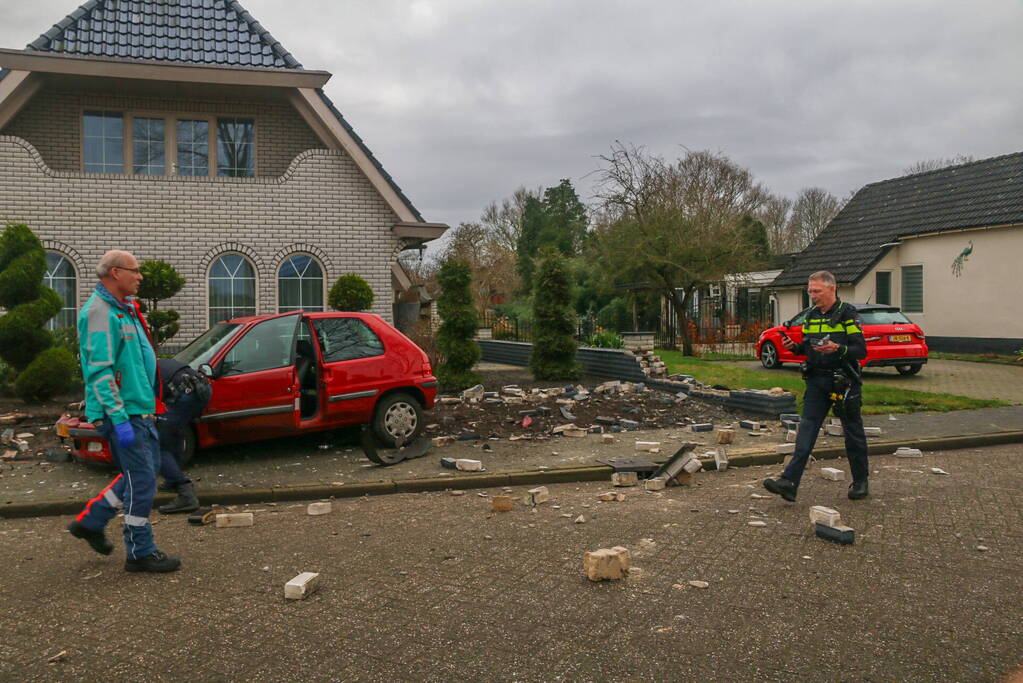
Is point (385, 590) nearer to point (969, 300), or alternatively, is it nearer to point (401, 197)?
point (401, 197)

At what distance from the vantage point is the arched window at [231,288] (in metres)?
15.5

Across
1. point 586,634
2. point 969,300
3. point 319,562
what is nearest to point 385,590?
point 319,562

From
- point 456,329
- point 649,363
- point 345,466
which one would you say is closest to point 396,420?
point 345,466

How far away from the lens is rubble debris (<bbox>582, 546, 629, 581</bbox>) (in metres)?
5.03

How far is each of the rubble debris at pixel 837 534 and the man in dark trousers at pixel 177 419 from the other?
191 inches

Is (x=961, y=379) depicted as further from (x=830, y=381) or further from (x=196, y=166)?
(x=196, y=166)

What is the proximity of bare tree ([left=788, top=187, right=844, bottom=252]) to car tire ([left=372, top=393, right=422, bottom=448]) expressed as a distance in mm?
50417

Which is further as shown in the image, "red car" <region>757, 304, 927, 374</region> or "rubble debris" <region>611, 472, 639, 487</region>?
"red car" <region>757, 304, 927, 374</region>

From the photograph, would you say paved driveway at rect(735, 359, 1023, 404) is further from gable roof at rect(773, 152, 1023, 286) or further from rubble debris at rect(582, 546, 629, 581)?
rubble debris at rect(582, 546, 629, 581)

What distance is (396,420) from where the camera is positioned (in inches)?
372

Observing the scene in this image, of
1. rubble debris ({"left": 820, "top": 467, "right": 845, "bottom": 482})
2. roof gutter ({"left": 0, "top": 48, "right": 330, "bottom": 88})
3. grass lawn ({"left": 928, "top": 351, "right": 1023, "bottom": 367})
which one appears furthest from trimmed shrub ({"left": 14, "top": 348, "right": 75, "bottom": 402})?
grass lawn ({"left": 928, "top": 351, "right": 1023, "bottom": 367})

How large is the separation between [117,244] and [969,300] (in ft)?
69.7

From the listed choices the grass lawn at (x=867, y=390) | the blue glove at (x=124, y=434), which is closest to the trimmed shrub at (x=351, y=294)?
the grass lawn at (x=867, y=390)

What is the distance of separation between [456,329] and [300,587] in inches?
410
